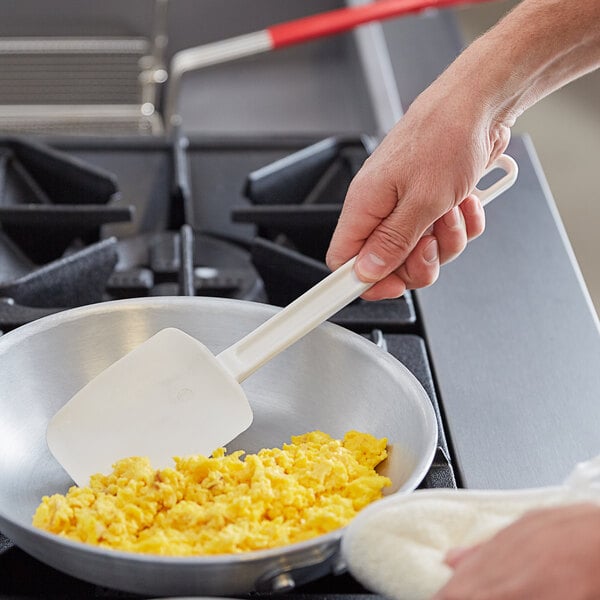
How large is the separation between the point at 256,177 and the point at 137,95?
2.06 feet

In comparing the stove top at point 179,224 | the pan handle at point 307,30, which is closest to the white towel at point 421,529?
the stove top at point 179,224

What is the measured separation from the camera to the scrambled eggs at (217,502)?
0.64m

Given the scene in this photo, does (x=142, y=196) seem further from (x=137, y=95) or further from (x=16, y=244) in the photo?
(x=137, y=95)

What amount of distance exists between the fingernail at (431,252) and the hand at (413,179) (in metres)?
0.05

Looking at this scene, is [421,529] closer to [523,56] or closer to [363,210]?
[363,210]

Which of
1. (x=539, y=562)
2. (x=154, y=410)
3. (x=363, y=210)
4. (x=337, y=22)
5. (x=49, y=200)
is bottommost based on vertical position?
(x=539, y=562)

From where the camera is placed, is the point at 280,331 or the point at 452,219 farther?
the point at 452,219

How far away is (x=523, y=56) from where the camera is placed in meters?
0.84

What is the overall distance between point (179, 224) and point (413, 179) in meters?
0.42

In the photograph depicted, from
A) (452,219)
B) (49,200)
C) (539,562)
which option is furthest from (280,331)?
(49,200)

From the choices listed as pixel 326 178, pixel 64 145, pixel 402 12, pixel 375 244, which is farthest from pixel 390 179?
pixel 402 12

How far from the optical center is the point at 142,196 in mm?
1221

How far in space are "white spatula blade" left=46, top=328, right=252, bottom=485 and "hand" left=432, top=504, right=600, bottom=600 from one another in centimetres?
29

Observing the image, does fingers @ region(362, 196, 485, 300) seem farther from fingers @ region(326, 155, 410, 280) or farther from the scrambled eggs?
the scrambled eggs
